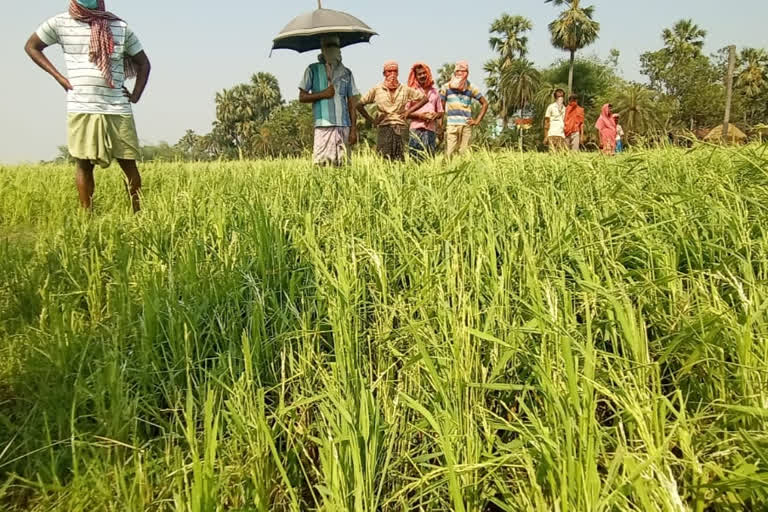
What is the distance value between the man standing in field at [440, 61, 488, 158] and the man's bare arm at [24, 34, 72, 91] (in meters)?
4.56

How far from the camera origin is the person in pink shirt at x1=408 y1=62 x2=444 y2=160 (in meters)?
6.36

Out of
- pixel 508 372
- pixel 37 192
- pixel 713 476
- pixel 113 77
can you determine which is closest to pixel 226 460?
pixel 508 372

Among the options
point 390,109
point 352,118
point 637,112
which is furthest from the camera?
point 637,112

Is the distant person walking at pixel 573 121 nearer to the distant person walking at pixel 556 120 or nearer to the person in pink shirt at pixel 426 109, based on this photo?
the distant person walking at pixel 556 120

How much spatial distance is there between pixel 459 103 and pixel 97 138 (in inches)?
186

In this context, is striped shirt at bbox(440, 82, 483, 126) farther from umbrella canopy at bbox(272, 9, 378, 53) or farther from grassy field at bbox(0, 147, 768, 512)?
grassy field at bbox(0, 147, 768, 512)

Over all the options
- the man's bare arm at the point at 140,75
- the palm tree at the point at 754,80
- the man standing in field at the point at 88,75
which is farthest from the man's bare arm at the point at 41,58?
the palm tree at the point at 754,80

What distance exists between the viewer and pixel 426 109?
6574mm

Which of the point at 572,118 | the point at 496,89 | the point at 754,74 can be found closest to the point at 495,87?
the point at 496,89

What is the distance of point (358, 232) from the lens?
2.06m

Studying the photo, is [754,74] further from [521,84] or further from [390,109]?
[390,109]

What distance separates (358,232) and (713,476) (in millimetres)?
1418

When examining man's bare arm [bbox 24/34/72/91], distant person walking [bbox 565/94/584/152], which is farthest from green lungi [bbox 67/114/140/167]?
distant person walking [bbox 565/94/584/152]

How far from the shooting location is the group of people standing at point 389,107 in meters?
4.92
